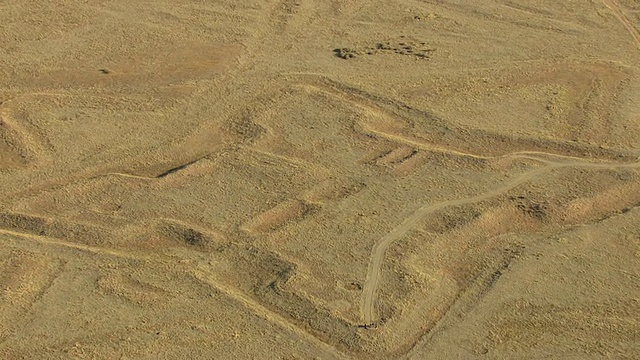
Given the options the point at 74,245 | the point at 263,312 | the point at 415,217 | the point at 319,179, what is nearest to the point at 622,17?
the point at 415,217

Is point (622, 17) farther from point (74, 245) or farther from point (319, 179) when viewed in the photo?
point (74, 245)

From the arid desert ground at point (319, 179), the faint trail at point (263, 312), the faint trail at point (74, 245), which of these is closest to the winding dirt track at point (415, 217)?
the arid desert ground at point (319, 179)

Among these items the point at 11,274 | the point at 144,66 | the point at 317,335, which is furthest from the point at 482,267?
the point at 144,66

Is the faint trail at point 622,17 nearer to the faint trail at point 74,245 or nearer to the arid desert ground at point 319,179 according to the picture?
the arid desert ground at point 319,179

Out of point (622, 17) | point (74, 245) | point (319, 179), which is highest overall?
point (622, 17)

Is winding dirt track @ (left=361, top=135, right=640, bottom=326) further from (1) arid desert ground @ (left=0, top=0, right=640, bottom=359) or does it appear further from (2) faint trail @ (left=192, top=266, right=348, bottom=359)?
(2) faint trail @ (left=192, top=266, right=348, bottom=359)

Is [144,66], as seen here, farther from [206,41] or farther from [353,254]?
[353,254]
